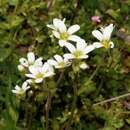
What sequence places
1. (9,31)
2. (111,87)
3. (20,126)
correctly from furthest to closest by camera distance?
(9,31)
(111,87)
(20,126)

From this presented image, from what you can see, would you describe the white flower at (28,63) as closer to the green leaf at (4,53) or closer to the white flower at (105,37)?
the white flower at (105,37)

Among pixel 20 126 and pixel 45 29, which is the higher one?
pixel 45 29

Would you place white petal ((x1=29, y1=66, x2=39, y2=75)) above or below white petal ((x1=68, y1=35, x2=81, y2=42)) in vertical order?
below

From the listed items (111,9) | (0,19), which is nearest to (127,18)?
(111,9)

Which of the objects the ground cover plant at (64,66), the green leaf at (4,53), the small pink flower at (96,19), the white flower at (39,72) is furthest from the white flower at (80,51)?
the small pink flower at (96,19)

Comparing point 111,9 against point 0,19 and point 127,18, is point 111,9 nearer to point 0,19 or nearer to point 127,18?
point 127,18

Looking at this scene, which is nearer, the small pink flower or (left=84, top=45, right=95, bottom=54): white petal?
(left=84, top=45, right=95, bottom=54): white petal

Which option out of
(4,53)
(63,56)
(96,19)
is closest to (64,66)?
(63,56)

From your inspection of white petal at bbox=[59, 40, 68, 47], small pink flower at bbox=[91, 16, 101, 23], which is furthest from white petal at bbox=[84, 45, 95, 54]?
small pink flower at bbox=[91, 16, 101, 23]

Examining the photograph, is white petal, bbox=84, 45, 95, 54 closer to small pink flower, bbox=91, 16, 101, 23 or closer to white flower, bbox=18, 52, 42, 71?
white flower, bbox=18, 52, 42, 71
